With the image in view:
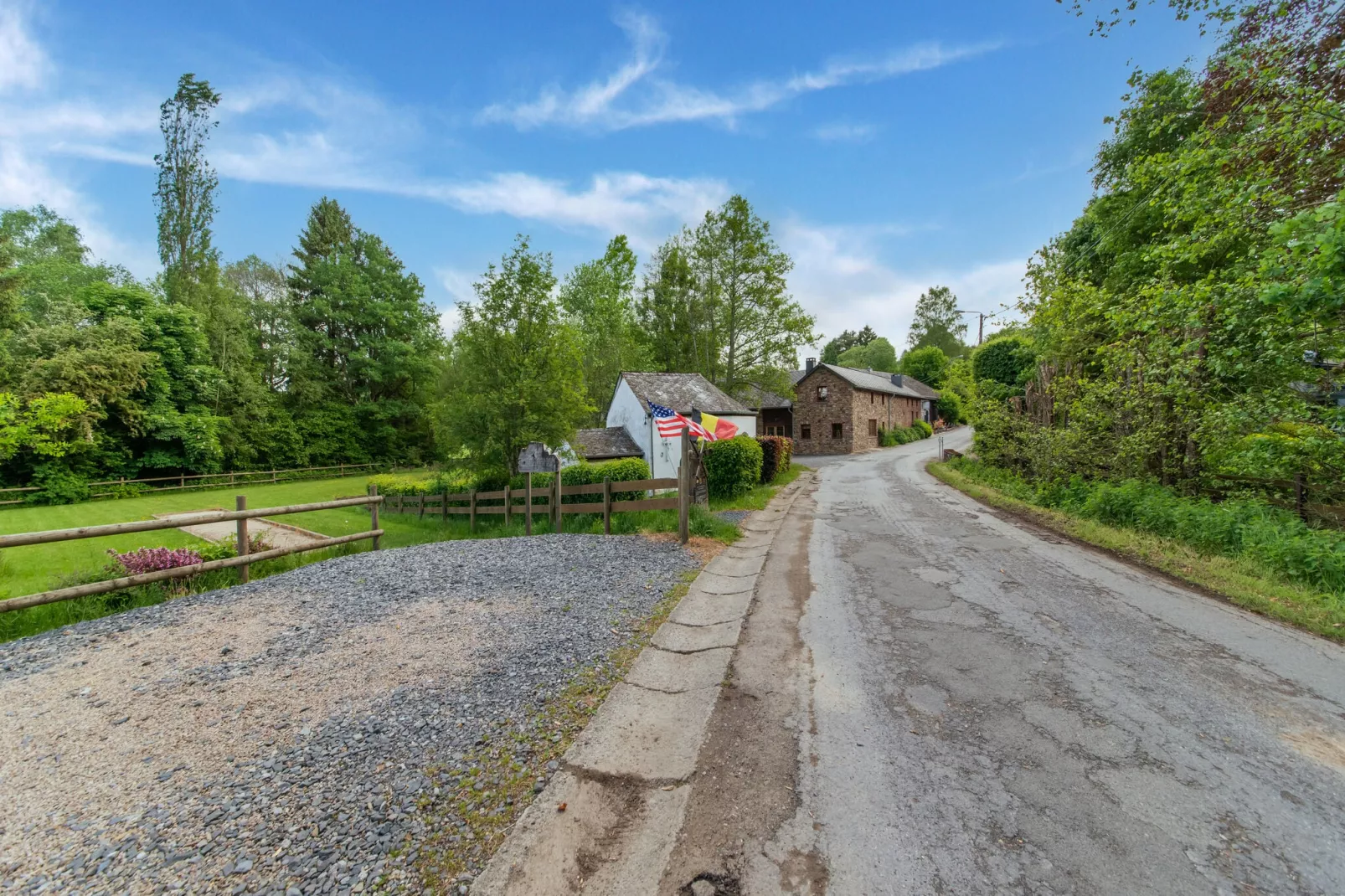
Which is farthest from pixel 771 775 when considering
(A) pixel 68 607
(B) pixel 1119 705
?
(A) pixel 68 607

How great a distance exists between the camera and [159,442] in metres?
23.8

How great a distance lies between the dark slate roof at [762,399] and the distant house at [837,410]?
859mm

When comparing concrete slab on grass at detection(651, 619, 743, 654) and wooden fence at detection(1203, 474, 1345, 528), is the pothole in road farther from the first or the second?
wooden fence at detection(1203, 474, 1345, 528)

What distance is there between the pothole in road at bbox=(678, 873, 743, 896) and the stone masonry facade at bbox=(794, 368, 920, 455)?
29.6 m

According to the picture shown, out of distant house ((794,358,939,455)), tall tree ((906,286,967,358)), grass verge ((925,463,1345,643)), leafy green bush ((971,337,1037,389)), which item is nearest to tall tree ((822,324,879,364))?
tall tree ((906,286,967,358))

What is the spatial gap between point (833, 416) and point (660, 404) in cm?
1532

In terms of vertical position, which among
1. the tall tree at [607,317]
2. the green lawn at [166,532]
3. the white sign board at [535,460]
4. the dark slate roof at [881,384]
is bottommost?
the green lawn at [166,532]

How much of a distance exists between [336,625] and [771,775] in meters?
4.02

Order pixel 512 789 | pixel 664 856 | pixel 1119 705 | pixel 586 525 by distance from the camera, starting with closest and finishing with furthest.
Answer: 1. pixel 664 856
2. pixel 512 789
3. pixel 1119 705
4. pixel 586 525

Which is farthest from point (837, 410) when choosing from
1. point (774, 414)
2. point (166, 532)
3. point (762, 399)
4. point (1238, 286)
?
point (166, 532)

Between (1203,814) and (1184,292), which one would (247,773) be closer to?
(1203,814)

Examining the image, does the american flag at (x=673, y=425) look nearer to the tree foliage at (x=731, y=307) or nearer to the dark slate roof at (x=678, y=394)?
the dark slate roof at (x=678, y=394)

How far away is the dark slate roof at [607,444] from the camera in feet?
61.3

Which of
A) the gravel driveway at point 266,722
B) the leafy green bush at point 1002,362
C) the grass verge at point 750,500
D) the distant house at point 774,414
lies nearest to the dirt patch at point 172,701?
the gravel driveway at point 266,722
